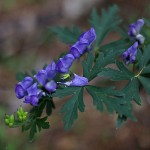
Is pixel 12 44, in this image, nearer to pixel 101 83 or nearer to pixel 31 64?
pixel 31 64

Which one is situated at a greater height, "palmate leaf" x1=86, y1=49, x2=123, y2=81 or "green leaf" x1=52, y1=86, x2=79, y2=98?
"palmate leaf" x1=86, y1=49, x2=123, y2=81

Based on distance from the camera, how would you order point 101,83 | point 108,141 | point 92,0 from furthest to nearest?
point 92,0
point 101,83
point 108,141

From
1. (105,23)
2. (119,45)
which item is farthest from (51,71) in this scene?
(105,23)

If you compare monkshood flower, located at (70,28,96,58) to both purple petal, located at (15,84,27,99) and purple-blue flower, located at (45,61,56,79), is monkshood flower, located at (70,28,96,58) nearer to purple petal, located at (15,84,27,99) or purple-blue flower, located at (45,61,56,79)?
purple-blue flower, located at (45,61,56,79)

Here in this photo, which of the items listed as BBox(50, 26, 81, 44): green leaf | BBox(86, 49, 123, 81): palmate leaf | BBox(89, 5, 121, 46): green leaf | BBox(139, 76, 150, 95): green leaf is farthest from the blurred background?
BBox(86, 49, 123, 81): palmate leaf

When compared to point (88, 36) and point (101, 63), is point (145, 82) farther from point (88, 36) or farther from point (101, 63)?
point (88, 36)

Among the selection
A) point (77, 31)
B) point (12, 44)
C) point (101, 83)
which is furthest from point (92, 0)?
point (77, 31)
